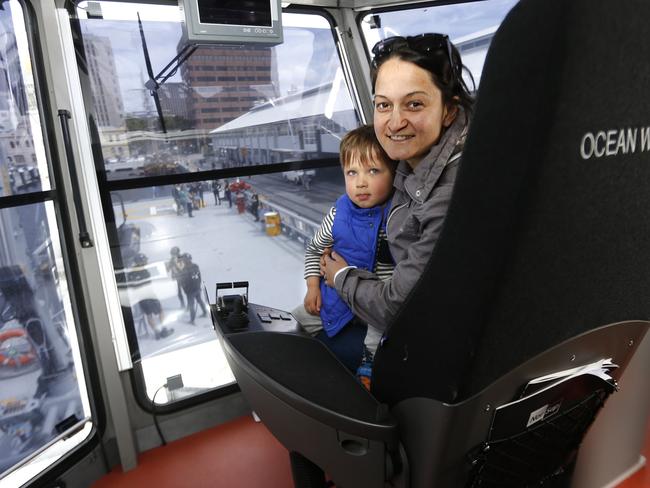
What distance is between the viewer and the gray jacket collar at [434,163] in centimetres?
104

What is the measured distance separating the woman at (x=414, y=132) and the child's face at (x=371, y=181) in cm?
24

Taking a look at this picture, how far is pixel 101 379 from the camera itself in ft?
6.92

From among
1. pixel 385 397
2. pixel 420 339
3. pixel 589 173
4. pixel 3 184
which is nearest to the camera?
pixel 589 173

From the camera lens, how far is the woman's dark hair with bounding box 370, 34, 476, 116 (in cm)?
108

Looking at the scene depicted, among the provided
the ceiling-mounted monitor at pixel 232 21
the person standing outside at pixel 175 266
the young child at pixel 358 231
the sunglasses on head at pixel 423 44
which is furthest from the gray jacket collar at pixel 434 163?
the person standing outside at pixel 175 266

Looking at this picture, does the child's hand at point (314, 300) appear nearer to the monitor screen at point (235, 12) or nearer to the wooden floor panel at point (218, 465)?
the wooden floor panel at point (218, 465)

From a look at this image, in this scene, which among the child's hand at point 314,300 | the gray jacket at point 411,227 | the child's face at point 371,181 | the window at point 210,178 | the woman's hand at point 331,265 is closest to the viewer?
the gray jacket at point 411,227

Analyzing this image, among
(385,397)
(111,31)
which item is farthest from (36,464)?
(111,31)

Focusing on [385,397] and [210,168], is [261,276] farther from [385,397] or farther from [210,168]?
[385,397]

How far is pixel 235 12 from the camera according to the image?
6.76 ft

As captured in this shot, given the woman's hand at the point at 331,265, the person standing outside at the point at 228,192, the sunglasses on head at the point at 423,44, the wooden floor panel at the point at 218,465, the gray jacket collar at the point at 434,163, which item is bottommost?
the wooden floor panel at the point at 218,465

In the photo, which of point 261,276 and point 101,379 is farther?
point 261,276

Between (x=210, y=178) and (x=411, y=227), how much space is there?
5.01ft

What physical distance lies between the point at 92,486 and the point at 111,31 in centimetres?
208
